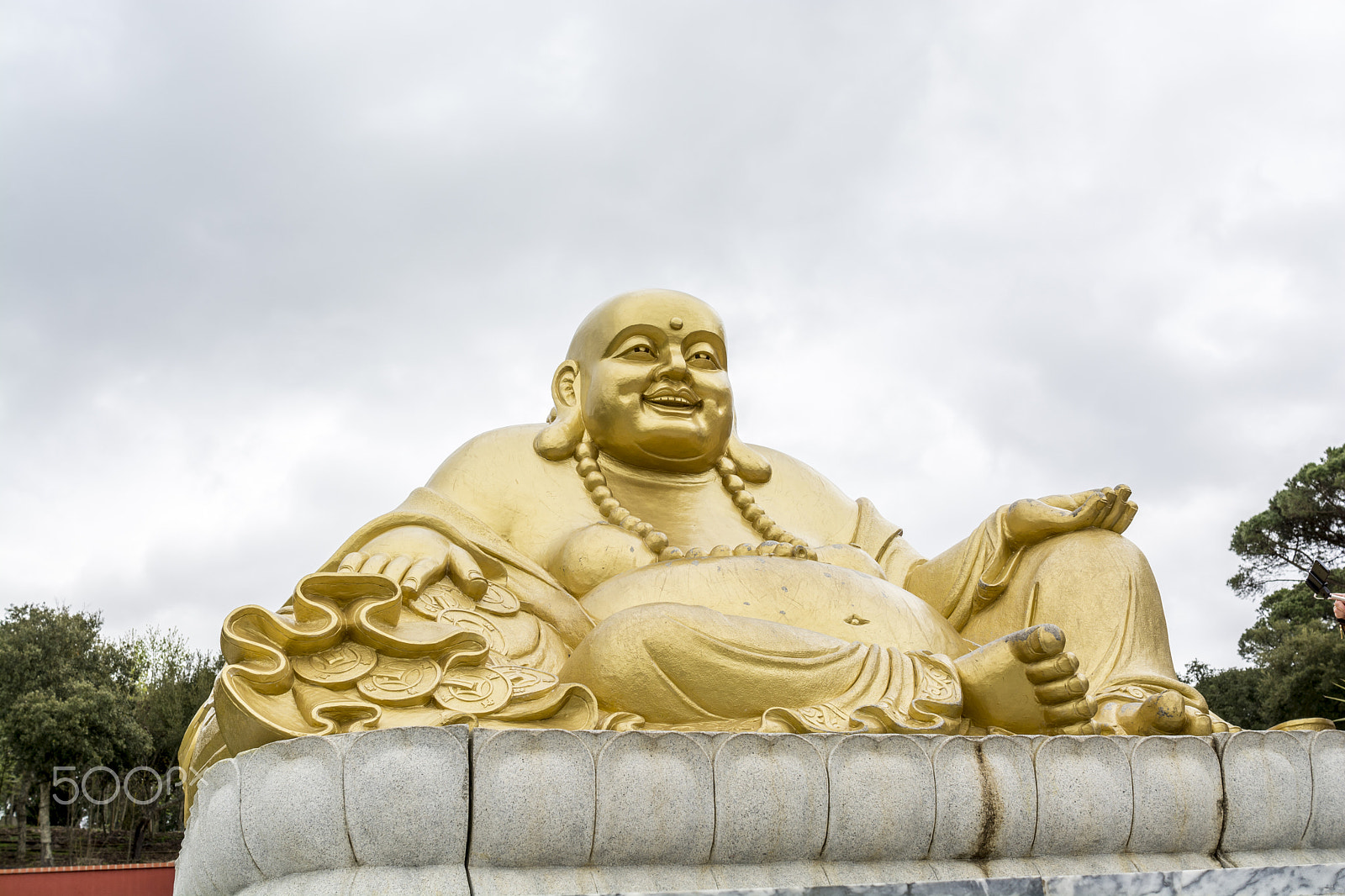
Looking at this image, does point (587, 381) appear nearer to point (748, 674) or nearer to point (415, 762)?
point (748, 674)

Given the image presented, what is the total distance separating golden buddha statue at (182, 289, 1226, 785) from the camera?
133 inches

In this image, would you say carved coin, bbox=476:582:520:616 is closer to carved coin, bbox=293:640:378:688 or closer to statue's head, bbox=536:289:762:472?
carved coin, bbox=293:640:378:688

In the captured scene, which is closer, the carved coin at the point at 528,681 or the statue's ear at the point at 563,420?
the carved coin at the point at 528,681

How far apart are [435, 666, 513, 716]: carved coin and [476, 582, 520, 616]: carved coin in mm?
691

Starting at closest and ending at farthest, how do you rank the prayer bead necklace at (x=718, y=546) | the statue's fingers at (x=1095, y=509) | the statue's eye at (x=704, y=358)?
the statue's fingers at (x=1095, y=509)
the prayer bead necklace at (x=718, y=546)
the statue's eye at (x=704, y=358)

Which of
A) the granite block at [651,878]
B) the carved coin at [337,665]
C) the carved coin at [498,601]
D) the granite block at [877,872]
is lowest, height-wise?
the granite block at [877,872]

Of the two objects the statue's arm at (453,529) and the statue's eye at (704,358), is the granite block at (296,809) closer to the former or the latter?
the statue's arm at (453,529)

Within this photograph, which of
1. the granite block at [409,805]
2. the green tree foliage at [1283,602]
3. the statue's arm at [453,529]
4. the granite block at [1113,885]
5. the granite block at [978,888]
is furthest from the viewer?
the green tree foliage at [1283,602]

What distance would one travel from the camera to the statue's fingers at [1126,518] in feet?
14.1

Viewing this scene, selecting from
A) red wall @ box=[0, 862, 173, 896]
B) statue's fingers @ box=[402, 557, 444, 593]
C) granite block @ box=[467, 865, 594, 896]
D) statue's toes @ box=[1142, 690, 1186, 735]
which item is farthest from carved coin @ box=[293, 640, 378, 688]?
red wall @ box=[0, 862, 173, 896]

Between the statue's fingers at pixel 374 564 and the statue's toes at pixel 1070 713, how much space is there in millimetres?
2227

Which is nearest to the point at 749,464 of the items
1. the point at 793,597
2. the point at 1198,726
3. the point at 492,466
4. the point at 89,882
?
the point at 492,466

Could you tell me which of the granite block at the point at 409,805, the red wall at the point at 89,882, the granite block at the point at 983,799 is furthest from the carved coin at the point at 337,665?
the red wall at the point at 89,882

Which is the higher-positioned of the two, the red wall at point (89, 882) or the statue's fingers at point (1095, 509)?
the statue's fingers at point (1095, 509)
